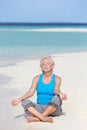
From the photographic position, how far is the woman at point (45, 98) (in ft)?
7.04

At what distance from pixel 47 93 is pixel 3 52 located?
10.8 feet

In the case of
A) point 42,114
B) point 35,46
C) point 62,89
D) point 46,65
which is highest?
point 46,65

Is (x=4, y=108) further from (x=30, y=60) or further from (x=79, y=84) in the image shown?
(x=30, y=60)

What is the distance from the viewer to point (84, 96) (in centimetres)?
268

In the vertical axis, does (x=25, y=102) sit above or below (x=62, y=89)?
above

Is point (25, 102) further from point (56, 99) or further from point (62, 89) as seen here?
point (62, 89)

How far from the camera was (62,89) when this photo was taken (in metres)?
2.89

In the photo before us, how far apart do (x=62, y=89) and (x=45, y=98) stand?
2.20ft

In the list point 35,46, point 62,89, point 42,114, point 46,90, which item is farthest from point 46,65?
point 35,46

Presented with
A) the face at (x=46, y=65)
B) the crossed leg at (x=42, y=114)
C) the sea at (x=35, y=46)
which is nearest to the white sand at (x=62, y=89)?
the crossed leg at (x=42, y=114)

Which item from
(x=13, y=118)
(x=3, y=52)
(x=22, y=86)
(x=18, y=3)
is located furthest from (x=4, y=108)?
(x=18, y=3)

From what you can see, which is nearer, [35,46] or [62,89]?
[62,89]

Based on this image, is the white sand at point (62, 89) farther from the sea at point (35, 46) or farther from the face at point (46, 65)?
the sea at point (35, 46)

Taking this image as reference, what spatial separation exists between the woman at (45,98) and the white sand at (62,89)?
4 cm
